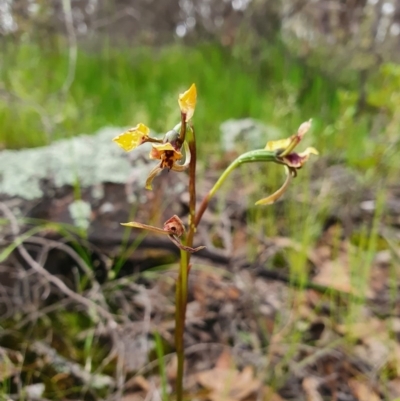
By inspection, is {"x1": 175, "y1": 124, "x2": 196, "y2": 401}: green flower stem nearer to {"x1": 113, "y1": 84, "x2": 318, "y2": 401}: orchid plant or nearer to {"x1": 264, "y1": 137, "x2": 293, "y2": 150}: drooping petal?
{"x1": 113, "y1": 84, "x2": 318, "y2": 401}: orchid plant

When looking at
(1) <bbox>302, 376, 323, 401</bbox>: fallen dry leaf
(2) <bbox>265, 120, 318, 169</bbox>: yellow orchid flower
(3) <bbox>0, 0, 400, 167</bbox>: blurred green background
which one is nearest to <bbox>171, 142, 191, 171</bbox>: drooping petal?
(2) <bbox>265, 120, 318, 169</bbox>: yellow orchid flower

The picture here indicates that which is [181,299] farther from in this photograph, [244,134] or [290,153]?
[244,134]

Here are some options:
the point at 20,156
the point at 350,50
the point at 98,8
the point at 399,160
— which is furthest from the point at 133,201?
the point at 98,8

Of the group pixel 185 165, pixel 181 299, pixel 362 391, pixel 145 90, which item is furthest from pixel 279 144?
pixel 145 90

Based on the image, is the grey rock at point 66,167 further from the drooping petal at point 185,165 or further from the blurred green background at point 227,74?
the drooping petal at point 185,165

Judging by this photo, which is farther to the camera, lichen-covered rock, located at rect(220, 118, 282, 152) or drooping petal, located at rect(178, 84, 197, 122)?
lichen-covered rock, located at rect(220, 118, 282, 152)

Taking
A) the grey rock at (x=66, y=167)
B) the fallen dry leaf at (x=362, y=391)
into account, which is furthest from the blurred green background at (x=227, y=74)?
the fallen dry leaf at (x=362, y=391)
